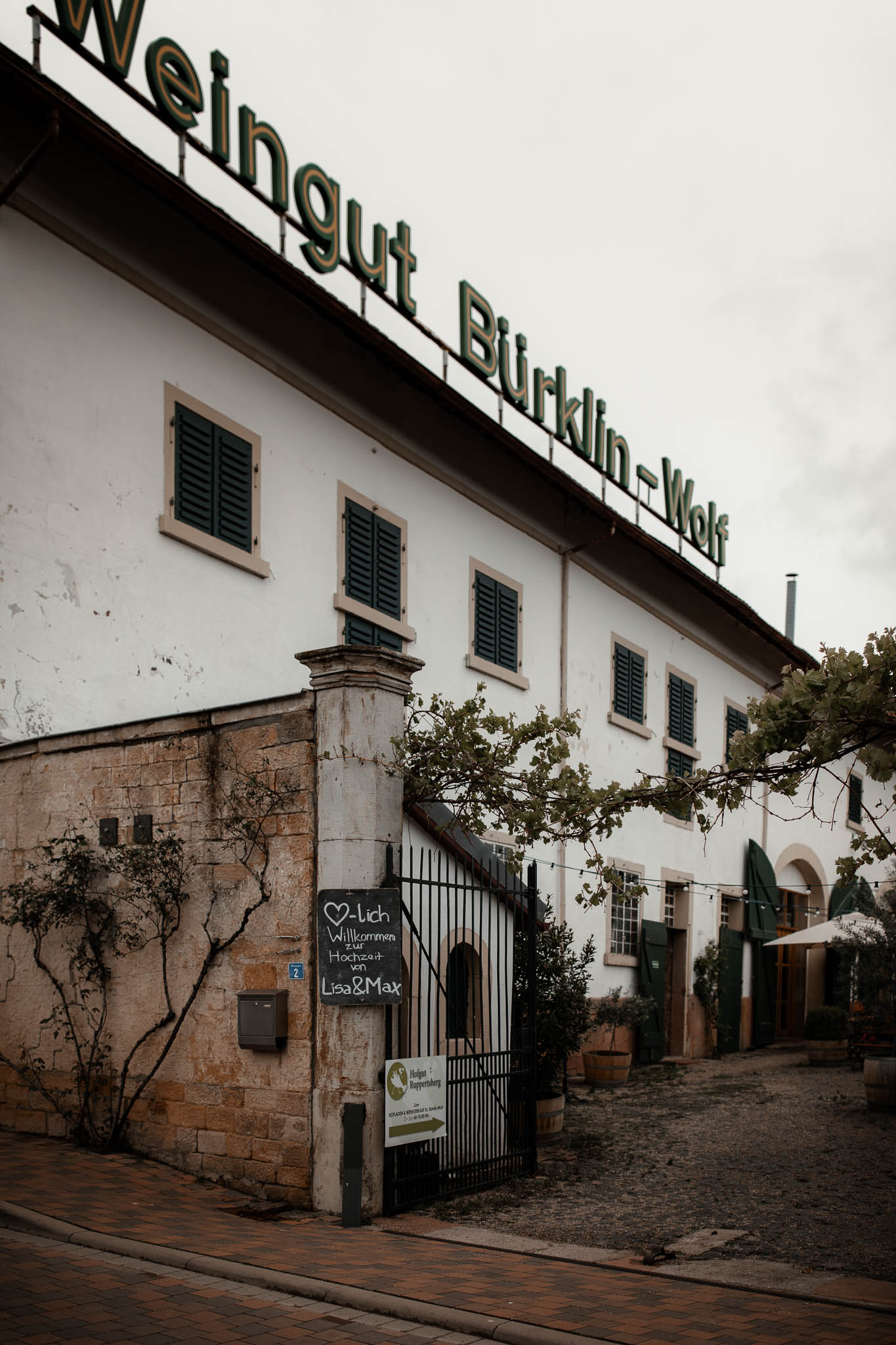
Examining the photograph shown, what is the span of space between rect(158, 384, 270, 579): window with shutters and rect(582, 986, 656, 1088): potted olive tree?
7582mm

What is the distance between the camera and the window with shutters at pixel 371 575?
1317 centimetres

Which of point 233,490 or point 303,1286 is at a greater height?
point 233,490

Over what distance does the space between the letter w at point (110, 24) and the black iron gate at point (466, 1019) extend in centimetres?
730

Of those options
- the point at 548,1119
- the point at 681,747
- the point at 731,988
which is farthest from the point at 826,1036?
the point at 548,1119

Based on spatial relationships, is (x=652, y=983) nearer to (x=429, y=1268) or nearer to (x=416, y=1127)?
(x=416, y=1127)

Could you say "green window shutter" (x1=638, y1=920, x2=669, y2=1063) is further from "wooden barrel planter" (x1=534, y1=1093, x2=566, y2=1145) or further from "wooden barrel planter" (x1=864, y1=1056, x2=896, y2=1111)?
"wooden barrel planter" (x1=534, y1=1093, x2=566, y2=1145)

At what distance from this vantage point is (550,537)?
17359mm

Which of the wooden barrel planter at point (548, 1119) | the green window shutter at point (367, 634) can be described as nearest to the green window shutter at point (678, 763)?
the green window shutter at point (367, 634)

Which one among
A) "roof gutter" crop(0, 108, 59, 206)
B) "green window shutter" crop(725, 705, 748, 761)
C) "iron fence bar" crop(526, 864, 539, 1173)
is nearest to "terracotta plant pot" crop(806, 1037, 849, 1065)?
"green window shutter" crop(725, 705, 748, 761)

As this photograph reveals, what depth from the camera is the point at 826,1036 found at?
19.3 metres

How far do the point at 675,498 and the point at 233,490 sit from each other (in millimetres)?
11158

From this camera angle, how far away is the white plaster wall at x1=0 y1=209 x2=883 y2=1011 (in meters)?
9.95

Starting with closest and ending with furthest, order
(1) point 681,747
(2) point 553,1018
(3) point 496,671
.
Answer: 1. (2) point 553,1018
2. (3) point 496,671
3. (1) point 681,747

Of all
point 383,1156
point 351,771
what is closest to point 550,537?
point 351,771
